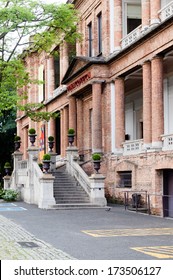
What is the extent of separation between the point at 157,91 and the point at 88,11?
12989 millimetres

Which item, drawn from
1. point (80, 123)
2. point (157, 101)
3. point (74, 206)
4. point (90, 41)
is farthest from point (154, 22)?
point (80, 123)

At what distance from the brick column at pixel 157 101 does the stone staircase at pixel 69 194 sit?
15.4 feet

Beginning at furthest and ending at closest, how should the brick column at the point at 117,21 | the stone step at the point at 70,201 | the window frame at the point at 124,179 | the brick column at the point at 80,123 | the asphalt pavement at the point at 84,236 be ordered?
→ 1. the brick column at the point at 80,123
2. the brick column at the point at 117,21
3. the window frame at the point at 124,179
4. the stone step at the point at 70,201
5. the asphalt pavement at the point at 84,236

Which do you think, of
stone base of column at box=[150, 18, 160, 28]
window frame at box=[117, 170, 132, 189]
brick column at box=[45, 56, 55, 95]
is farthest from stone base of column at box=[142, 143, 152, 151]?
brick column at box=[45, 56, 55, 95]

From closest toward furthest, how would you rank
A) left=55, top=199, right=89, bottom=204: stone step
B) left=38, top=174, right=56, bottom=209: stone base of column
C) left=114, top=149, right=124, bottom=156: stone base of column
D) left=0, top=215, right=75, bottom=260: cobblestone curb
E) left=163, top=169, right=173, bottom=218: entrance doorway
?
1. left=0, top=215, right=75, bottom=260: cobblestone curb
2. left=163, top=169, right=173, bottom=218: entrance doorway
3. left=38, top=174, right=56, bottom=209: stone base of column
4. left=55, top=199, right=89, bottom=204: stone step
5. left=114, top=149, right=124, bottom=156: stone base of column

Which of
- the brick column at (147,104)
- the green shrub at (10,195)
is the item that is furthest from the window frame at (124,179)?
the green shrub at (10,195)

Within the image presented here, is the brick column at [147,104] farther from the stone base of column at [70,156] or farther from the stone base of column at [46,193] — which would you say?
the stone base of column at [70,156]

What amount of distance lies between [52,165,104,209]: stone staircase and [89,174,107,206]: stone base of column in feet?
1.28

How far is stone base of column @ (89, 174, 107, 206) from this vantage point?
2669cm

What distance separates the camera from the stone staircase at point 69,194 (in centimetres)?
2588

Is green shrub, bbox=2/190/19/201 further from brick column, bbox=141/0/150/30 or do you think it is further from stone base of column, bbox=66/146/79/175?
brick column, bbox=141/0/150/30

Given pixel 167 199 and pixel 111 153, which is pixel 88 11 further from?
pixel 167 199

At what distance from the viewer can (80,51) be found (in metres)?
36.7
